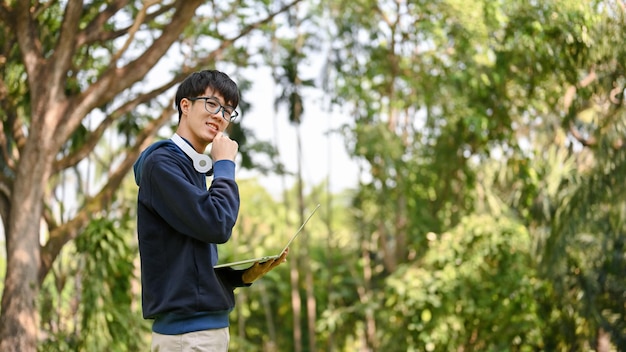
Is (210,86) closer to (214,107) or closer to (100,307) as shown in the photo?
(214,107)

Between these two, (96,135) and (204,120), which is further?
(96,135)

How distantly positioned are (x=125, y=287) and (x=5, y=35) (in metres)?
1.87

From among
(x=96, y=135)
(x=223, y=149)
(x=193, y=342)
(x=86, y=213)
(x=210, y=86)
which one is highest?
(x=96, y=135)

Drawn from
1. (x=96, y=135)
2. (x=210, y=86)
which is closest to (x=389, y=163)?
(x=96, y=135)

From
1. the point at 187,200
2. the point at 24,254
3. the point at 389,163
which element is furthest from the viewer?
the point at 389,163

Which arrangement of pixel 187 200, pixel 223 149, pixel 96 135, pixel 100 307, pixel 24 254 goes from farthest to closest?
1. pixel 96 135
2. pixel 100 307
3. pixel 24 254
4. pixel 223 149
5. pixel 187 200

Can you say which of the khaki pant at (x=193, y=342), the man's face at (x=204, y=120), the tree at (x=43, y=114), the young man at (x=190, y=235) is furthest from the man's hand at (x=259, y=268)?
the tree at (x=43, y=114)

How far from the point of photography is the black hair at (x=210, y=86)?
1.79 metres

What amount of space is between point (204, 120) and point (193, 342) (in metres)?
0.43

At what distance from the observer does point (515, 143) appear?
335 inches

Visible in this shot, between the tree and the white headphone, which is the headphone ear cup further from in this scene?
the tree

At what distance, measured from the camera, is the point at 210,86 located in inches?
70.5

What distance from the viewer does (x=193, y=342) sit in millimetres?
1671

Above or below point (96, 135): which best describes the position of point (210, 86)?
below
